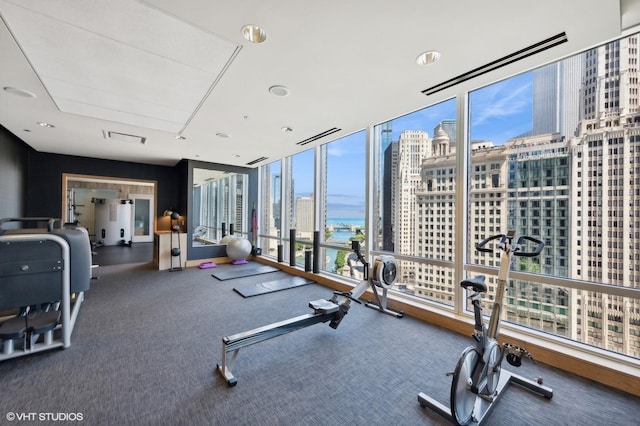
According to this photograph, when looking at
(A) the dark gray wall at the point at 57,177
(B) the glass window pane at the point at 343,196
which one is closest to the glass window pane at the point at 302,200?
(B) the glass window pane at the point at 343,196

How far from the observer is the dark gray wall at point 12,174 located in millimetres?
4191

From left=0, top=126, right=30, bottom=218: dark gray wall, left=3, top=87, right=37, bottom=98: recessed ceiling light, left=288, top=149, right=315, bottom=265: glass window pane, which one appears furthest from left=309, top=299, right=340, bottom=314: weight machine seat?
left=0, top=126, right=30, bottom=218: dark gray wall

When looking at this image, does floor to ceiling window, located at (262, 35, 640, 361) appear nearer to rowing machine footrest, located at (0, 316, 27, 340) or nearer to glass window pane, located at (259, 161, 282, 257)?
glass window pane, located at (259, 161, 282, 257)

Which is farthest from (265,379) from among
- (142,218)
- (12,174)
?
(142,218)

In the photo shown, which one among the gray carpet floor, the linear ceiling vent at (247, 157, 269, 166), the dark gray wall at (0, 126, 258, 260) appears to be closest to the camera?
the gray carpet floor

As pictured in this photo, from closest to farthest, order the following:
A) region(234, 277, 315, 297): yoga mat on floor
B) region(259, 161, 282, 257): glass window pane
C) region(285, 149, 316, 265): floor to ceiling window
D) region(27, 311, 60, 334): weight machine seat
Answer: region(27, 311, 60, 334): weight machine seat, region(234, 277, 315, 297): yoga mat on floor, region(285, 149, 316, 265): floor to ceiling window, region(259, 161, 282, 257): glass window pane

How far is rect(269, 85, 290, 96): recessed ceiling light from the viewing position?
2754 mm

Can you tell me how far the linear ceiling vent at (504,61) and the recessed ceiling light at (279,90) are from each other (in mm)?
1587

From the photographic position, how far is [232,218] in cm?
739

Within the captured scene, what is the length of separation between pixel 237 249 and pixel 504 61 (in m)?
6.16

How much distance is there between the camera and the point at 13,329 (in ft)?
7.36

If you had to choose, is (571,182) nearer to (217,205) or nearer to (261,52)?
(261,52)

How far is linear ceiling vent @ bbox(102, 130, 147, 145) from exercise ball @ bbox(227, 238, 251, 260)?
9.83 ft

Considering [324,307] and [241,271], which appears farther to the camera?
[241,271]
